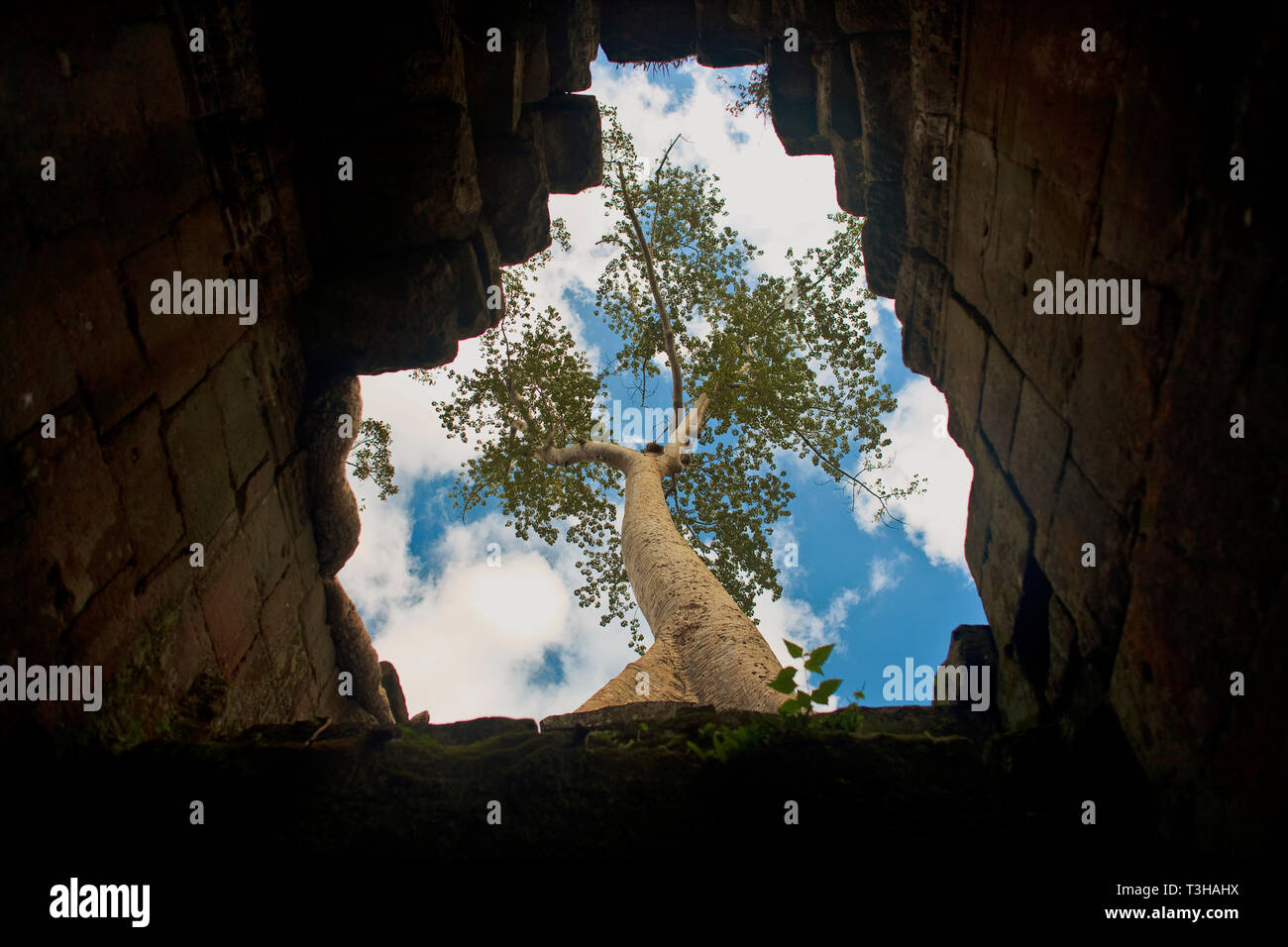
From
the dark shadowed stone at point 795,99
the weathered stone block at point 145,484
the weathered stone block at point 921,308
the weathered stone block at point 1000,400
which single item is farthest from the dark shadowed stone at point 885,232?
the weathered stone block at point 145,484

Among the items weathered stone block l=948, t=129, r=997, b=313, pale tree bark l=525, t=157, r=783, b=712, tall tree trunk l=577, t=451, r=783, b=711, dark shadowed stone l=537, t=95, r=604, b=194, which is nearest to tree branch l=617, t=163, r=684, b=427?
pale tree bark l=525, t=157, r=783, b=712

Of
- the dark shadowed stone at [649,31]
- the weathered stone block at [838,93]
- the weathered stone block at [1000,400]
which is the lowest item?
the weathered stone block at [1000,400]

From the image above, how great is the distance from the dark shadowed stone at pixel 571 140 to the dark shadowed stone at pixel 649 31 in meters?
0.76

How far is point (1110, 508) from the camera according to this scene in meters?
2.41

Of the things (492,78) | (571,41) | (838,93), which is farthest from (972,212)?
(571,41)

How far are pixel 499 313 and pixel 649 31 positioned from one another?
274cm

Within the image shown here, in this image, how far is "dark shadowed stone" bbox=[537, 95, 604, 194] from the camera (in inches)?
223

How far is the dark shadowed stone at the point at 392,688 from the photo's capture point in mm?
5562

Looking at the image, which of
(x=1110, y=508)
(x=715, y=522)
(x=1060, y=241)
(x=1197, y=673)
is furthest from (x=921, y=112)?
(x=715, y=522)

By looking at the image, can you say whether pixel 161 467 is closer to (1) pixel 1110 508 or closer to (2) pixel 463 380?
(1) pixel 1110 508

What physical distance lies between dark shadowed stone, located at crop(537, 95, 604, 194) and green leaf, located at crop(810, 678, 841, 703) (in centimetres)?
463

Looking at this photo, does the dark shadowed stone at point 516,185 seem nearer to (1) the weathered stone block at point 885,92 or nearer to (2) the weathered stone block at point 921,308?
(1) the weathered stone block at point 885,92

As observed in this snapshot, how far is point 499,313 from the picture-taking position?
5.69m
